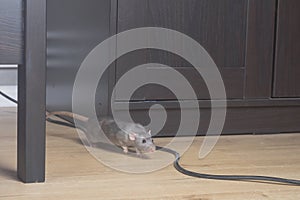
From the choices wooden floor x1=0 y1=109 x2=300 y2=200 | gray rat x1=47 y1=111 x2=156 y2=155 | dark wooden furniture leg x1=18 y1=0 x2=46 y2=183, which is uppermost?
dark wooden furniture leg x1=18 y1=0 x2=46 y2=183

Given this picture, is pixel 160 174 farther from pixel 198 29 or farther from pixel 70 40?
pixel 70 40

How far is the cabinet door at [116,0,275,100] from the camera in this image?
1378mm

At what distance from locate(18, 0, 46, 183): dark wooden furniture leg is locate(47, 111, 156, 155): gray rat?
0.84 feet

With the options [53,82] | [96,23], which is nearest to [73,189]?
[96,23]

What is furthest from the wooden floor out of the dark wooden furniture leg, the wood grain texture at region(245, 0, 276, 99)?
the wood grain texture at region(245, 0, 276, 99)

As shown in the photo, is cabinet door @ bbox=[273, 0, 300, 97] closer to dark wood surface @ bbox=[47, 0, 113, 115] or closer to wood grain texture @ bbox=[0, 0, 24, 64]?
dark wood surface @ bbox=[47, 0, 113, 115]

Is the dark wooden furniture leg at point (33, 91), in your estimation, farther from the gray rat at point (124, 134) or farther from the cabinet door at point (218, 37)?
the cabinet door at point (218, 37)

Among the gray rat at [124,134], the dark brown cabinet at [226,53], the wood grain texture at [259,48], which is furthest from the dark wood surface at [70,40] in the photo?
the wood grain texture at [259,48]

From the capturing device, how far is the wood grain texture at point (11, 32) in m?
0.96

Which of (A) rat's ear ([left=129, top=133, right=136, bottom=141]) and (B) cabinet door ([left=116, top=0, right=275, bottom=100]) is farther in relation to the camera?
→ (B) cabinet door ([left=116, top=0, right=275, bottom=100])

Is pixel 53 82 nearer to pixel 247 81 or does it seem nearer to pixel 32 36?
pixel 247 81

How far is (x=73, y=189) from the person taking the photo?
971 millimetres

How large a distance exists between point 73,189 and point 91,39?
58cm

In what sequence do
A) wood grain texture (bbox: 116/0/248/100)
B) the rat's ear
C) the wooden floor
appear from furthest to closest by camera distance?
1. wood grain texture (bbox: 116/0/248/100)
2. the rat's ear
3. the wooden floor
